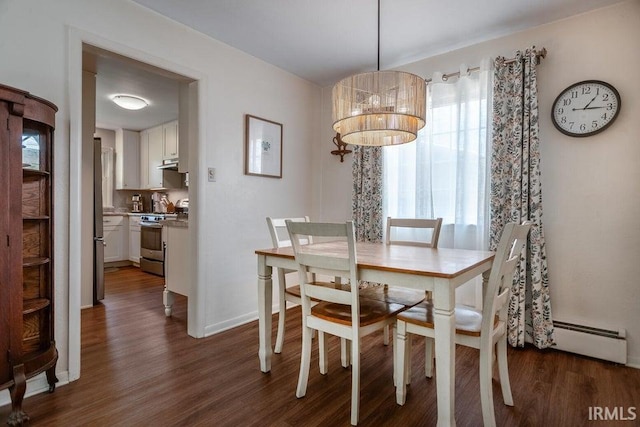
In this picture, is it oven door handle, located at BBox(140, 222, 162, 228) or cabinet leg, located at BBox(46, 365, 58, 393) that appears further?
oven door handle, located at BBox(140, 222, 162, 228)

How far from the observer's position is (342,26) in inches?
100.0

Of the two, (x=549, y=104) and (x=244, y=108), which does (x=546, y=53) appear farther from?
(x=244, y=108)

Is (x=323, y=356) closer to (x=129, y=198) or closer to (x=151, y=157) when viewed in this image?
(x=151, y=157)

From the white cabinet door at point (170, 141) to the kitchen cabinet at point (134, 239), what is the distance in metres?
1.22

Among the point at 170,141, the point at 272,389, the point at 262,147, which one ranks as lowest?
the point at 272,389

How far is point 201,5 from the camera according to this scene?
2.26 meters

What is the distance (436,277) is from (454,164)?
1781mm

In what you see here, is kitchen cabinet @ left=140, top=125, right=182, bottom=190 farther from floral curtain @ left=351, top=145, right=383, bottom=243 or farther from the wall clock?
the wall clock

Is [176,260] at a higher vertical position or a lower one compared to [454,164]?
lower

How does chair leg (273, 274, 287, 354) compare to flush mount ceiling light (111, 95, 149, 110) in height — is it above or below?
below

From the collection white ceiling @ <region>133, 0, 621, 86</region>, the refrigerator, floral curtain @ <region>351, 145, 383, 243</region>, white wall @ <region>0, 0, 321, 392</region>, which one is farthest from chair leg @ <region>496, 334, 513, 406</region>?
the refrigerator

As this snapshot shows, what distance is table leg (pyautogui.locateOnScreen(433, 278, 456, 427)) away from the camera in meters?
1.36

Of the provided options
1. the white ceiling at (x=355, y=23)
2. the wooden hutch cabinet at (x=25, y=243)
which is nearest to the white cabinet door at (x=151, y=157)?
the white ceiling at (x=355, y=23)

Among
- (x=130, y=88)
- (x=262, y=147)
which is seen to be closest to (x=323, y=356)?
(x=262, y=147)
